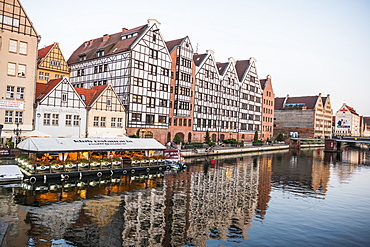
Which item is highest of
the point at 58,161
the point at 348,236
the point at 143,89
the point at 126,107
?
the point at 143,89

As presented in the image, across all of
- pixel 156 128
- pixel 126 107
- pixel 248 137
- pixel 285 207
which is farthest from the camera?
pixel 248 137

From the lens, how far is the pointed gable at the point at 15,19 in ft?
138

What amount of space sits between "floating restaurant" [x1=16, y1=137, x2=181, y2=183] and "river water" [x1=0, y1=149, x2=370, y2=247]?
1.72 meters

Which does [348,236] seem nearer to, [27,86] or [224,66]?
[27,86]

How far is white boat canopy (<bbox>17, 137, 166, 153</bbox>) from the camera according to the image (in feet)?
102

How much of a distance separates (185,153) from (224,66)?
38.0 metres

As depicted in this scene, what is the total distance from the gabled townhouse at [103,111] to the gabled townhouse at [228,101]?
3523 cm

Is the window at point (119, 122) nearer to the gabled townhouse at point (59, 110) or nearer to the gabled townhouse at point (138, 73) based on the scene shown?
the gabled townhouse at point (138, 73)

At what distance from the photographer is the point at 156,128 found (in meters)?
61.4

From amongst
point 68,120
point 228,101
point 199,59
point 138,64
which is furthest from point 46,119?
point 228,101

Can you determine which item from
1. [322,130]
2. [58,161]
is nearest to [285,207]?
[58,161]

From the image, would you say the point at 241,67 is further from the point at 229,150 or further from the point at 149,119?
the point at 149,119

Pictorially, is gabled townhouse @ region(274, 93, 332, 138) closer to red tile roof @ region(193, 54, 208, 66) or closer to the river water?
red tile roof @ region(193, 54, 208, 66)

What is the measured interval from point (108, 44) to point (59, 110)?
2419cm
